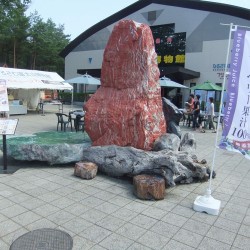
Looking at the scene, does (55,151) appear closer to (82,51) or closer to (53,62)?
(82,51)

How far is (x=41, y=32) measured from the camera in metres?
37.6

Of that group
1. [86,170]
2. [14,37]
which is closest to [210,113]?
[86,170]

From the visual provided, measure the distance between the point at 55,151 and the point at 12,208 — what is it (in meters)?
2.22

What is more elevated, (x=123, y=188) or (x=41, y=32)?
(x=41, y=32)

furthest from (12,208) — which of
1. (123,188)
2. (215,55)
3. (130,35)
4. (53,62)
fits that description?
(53,62)

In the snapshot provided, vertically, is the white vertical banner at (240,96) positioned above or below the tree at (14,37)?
below

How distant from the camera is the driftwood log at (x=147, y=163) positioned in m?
5.72

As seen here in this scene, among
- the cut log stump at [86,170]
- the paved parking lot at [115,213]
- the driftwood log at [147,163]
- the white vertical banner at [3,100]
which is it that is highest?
the white vertical banner at [3,100]

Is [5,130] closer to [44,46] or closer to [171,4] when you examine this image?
[171,4]

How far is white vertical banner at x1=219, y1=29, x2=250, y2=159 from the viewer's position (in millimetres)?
4578

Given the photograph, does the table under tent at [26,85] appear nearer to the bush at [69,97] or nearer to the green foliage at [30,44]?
the bush at [69,97]

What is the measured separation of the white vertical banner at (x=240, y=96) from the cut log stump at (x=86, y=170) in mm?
2931

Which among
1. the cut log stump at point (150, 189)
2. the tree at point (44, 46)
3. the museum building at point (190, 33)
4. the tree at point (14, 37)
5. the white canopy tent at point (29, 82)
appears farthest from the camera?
the tree at point (44, 46)

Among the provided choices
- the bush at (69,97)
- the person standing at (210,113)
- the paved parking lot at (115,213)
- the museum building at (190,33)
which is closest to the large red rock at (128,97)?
the paved parking lot at (115,213)
